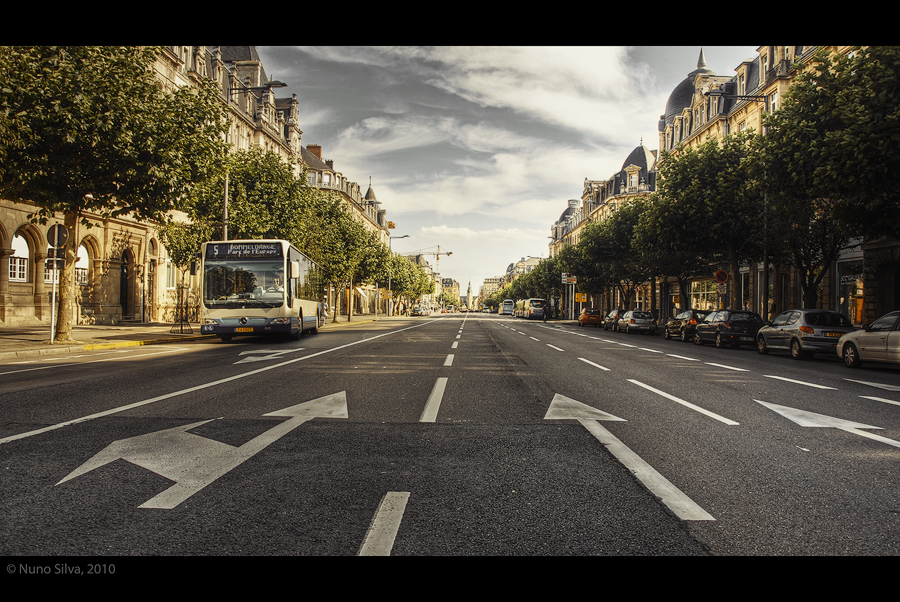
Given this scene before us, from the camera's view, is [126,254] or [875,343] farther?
[126,254]

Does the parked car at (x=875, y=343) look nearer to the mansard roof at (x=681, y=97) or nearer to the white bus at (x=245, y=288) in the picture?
the white bus at (x=245, y=288)

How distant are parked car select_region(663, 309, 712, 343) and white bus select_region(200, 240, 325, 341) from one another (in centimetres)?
1708

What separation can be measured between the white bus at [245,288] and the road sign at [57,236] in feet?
12.6

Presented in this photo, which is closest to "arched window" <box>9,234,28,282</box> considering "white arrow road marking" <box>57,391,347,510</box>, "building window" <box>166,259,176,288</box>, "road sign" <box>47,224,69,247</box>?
"building window" <box>166,259,176,288</box>

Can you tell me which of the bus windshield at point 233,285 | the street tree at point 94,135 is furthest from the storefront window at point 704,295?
the street tree at point 94,135

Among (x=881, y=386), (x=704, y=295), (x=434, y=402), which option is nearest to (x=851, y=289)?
(x=704, y=295)

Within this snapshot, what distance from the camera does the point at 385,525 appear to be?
301cm

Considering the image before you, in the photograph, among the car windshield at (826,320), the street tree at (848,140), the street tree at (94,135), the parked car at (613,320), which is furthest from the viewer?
the parked car at (613,320)

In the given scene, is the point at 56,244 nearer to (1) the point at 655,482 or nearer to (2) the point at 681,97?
(1) the point at 655,482

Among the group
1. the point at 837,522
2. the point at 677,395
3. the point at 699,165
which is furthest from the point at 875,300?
the point at 837,522

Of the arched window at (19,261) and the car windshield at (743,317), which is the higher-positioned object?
the arched window at (19,261)

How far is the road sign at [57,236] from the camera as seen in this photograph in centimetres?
1531

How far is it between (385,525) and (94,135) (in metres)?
15.4
